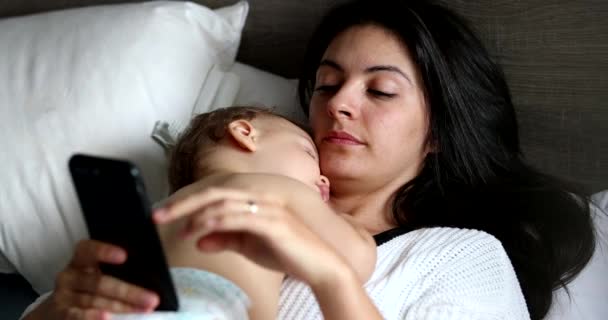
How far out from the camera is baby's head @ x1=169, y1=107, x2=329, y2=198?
3.70ft

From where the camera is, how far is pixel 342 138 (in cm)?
130

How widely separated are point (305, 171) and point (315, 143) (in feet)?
0.60

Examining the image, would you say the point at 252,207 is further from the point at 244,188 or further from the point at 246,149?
the point at 246,149

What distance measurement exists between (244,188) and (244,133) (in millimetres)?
218

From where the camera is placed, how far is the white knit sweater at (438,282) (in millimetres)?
1126

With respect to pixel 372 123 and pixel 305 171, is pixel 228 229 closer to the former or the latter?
pixel 305 171

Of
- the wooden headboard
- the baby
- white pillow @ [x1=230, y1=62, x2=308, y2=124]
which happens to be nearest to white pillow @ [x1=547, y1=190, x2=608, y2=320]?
the wooden headboard

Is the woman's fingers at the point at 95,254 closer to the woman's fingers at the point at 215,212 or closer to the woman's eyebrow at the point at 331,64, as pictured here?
the woman's fingers at the point at 215,212

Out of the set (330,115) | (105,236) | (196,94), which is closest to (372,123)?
(330,115)

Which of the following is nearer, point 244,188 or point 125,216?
point 125,216

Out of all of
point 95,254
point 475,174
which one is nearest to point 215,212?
point 95,254

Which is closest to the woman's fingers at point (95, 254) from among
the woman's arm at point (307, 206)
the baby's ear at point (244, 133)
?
the woman's arm at point (307, 206)

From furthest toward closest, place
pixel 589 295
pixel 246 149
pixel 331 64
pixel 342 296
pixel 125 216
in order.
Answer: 1. pixel 331 64
2. pixel 589 295
3. pixel 246 149
4. pixel 342 296
5. pixel 125 216

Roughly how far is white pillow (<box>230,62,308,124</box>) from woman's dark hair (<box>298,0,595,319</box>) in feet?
0.74
